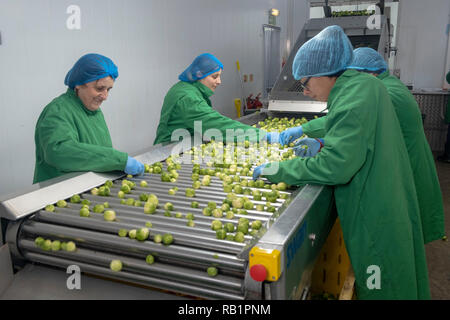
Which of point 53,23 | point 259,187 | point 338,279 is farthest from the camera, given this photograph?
point 53,23

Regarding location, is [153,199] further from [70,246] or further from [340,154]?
[340,154]

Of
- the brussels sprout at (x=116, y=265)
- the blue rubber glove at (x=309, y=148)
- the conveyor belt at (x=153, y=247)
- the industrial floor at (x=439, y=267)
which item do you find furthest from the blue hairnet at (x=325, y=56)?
the industrial floor at (x=439, y=267)

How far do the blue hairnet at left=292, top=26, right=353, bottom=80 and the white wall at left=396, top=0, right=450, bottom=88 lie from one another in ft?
26.5

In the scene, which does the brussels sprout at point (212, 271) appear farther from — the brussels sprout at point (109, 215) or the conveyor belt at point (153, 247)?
the brussels sprout at point (109, 215)

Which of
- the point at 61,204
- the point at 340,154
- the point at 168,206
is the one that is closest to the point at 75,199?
the point at 61,204

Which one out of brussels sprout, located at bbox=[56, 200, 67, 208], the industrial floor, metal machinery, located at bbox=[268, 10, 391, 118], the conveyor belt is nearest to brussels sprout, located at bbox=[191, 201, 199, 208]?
the conveyor belt

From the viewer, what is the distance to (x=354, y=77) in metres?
1.81

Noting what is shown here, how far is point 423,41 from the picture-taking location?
28.7ft

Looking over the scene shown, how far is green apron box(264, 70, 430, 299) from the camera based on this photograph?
1670 mm

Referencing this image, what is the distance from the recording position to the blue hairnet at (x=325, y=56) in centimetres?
184

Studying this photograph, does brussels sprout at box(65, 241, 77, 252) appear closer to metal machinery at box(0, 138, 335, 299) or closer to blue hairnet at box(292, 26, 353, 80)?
metal machinery at box(0, 138, 335, 299)
